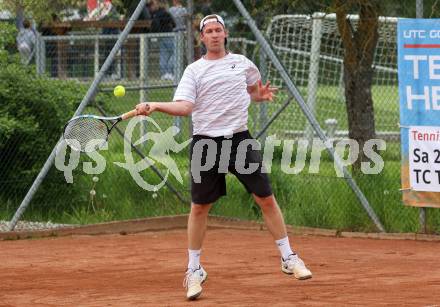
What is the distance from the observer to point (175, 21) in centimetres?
1452

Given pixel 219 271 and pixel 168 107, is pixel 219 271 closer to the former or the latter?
pixel 219 271

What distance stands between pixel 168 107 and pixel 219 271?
1.98 meters

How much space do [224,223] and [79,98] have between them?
7.15 ft

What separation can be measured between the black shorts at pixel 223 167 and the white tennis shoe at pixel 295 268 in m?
0.51

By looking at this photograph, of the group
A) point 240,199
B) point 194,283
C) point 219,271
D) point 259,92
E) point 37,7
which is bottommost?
point 240,199


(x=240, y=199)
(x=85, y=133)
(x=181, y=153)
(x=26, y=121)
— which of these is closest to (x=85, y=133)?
(x=85, y=133)

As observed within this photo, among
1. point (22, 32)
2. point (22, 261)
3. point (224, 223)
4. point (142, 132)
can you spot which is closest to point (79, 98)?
point (142, 132)

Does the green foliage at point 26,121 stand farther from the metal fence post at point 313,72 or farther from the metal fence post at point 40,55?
the metal fence post at point 313,72

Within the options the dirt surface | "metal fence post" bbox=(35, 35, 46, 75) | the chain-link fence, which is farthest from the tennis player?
"metal fence post" bbox=(35, 35, 46, 75)

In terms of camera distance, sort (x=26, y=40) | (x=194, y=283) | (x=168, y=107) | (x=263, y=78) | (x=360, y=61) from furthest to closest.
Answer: (x=26, y=40), (x=263, y=78), (x=360, y=61), (x=194, y=283), (x=168, y=107)

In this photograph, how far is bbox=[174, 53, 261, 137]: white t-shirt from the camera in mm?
8406

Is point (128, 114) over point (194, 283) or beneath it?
over

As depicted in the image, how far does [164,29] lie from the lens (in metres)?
16.1

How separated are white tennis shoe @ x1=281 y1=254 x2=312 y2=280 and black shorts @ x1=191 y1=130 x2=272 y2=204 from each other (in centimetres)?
51
